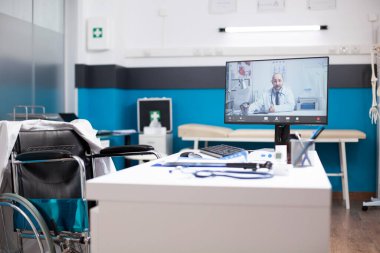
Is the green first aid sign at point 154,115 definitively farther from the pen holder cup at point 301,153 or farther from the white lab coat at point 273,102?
the pen holder cup at point 301,153

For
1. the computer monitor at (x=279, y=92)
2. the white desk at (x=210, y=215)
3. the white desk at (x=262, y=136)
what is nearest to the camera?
the white desk at (x=210, y=215)

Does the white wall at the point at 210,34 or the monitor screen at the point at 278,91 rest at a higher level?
the white wall at the point at 210,34

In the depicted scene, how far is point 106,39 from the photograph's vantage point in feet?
16.7

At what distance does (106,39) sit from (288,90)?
3.17m

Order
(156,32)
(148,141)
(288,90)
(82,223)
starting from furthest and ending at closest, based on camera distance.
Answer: (156,32)
(148,141)
(288,90)
(82,223)

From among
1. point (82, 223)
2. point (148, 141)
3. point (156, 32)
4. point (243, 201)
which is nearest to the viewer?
point (243, 201)

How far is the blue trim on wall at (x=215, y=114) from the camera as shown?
16.4 feet

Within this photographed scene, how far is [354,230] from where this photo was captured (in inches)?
146

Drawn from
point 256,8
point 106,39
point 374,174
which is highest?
point 256,8

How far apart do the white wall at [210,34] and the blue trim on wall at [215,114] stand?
1.11ft

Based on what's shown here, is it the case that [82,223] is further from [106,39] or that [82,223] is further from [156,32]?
[156,32]

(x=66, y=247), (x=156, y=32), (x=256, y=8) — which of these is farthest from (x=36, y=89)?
(x=66, y=247)

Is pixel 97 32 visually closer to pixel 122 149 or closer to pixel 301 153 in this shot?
pixel 122 149

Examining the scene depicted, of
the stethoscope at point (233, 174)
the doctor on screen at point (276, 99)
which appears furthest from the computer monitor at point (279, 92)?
the stethoscope at point (233, 174)
